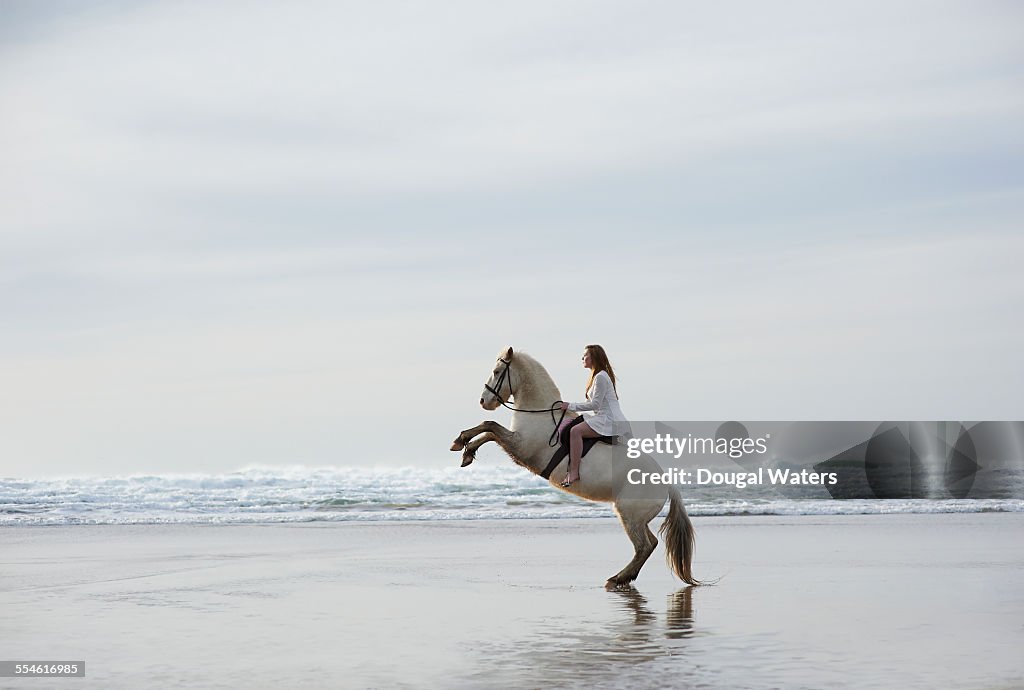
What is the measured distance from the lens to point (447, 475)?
36.8m

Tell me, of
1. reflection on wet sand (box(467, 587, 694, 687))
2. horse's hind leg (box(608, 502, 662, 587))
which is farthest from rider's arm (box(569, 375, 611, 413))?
reflection on wet sand (box(467, 587, 694, 687))

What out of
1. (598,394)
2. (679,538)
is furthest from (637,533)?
(598,394)

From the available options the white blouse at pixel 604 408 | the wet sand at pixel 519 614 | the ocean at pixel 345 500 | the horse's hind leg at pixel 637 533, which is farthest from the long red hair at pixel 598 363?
the ocean at pixel 345 500

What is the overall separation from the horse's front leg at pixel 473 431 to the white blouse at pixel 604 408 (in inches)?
33.7

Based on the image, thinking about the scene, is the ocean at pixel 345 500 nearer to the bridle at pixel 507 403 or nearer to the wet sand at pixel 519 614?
the wet sand at pixel 519 614

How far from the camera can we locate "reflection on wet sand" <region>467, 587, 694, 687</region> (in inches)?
293

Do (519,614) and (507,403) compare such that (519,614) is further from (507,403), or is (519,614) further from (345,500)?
(345,500)

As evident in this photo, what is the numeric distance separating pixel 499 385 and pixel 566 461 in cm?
109

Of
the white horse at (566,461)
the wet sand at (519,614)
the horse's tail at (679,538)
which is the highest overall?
the white horse at (566,461)

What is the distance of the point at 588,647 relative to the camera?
334 inches

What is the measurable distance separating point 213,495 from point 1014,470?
22750 millimetres

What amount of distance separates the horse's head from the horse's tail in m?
2.13

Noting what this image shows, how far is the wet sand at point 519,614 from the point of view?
7582mm

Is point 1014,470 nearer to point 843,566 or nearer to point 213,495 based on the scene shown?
point 843,566
